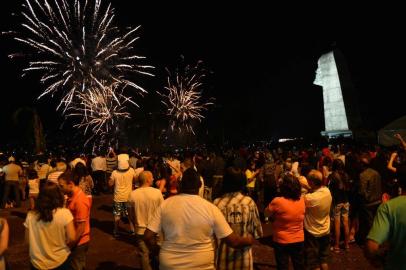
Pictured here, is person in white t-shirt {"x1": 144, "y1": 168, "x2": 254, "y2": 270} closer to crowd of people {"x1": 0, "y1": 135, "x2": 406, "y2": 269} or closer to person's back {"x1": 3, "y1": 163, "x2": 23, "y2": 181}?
crowd of people {"x1": 0, "y1": 135, "x2": 406, "y2": 269}

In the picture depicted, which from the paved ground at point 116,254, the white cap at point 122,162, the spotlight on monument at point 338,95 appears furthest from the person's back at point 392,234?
the spotlight on monument at point 338,95

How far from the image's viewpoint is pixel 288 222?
5.41m

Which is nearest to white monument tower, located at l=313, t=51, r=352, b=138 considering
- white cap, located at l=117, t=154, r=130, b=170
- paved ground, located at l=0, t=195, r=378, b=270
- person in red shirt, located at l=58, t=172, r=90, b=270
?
paved ground, located at l=0, t=195, r=378, b=270

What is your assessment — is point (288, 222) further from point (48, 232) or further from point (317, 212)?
point (48, 232)

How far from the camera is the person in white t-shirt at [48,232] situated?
4418 mm

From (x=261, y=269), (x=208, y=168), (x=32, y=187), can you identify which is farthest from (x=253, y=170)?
(x=32, y=187)

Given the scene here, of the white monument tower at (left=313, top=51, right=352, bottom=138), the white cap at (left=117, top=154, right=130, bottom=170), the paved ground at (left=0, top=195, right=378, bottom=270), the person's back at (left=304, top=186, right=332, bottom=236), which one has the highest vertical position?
the white monument tower at (left=313, top=51, right=352, bottom=138)

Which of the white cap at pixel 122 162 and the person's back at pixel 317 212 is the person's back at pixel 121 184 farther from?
the person's back at pixel 317 212

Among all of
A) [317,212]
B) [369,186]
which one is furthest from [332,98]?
[317,212]

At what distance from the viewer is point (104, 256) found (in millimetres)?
8391

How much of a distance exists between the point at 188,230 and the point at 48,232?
5.76 ft

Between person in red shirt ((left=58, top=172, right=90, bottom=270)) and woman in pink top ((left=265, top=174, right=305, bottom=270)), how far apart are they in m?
2.62

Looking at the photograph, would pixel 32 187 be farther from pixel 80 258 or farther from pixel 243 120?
pixel 243 120

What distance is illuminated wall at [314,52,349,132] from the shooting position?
117ft
